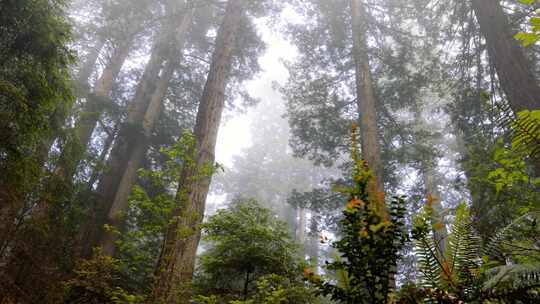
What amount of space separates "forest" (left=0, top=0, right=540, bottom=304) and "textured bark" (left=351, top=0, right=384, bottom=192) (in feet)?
0.16

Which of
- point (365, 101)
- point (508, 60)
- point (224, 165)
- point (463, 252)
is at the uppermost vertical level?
point (365, 101)

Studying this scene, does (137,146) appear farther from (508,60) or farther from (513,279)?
(513,279)

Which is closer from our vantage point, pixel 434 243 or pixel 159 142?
pixel 434 243

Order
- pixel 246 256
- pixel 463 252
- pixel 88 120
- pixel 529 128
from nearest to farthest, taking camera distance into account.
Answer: pixel 463 252, pixel 529 128, pixel 246 256, pixel 88 120

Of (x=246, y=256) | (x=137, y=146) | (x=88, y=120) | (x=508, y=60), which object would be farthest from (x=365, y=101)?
(x=88, y=120)

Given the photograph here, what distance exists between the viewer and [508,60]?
19.0 ft

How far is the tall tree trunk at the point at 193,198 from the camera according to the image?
4551mm

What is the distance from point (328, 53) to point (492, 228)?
8406mm

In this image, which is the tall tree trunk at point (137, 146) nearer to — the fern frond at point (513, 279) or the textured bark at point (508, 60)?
the fern frond at point (513, 279)

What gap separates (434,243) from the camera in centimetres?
208

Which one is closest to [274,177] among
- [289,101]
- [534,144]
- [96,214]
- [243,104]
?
[243,104]

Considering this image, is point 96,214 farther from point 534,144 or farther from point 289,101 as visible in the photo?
point 534,144

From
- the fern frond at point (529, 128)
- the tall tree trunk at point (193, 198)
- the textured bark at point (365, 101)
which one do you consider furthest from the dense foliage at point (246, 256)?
the fern frond at point (529, 128)

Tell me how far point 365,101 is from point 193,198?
5112 millimetres
